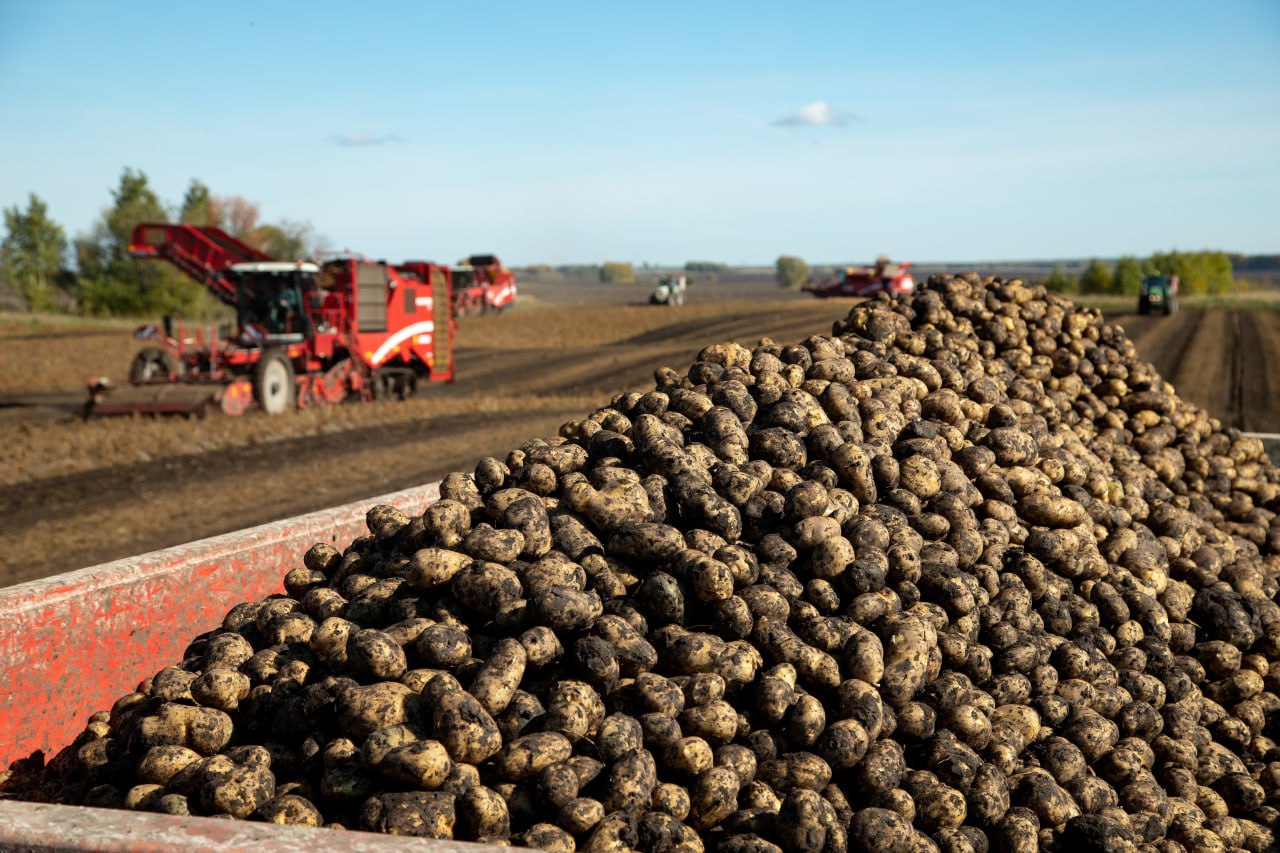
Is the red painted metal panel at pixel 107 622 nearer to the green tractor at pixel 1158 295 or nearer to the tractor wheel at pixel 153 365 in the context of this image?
the tractor wheel at pixel 153 365

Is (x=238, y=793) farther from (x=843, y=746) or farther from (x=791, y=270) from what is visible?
(x=791, y=270)

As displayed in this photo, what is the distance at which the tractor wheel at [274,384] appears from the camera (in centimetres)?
1377

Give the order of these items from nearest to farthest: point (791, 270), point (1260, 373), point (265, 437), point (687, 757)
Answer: point (687, 757) < point (265, 437) < point (1260, 373) < point (791, 270)

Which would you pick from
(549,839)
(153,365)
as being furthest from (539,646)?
(153,365)

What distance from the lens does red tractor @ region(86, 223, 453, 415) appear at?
13.8 metres

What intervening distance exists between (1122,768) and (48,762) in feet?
11.3

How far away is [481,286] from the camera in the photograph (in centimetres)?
3756

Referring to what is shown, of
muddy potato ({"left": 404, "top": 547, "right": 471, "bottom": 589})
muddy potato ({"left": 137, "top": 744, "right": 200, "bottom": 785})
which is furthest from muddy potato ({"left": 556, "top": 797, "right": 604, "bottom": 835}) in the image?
muddy potato ({"left": 137, "top": 744, "right": 200, "bottom": 785})

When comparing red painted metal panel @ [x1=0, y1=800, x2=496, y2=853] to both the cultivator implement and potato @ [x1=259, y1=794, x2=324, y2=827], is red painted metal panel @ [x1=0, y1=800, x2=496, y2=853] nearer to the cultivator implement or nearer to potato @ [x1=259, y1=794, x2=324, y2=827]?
potato @ [x1=259, y1=794, x2=324, y2=827]

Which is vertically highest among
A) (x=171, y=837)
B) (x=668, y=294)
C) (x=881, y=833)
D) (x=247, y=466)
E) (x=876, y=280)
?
(x=876, y=280)

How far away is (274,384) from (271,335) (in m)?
1.10

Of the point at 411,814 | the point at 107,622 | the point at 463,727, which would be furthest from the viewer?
the point at 107,622

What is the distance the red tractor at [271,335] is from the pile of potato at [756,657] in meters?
11.0

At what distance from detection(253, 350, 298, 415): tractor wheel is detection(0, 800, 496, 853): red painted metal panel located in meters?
12.5
